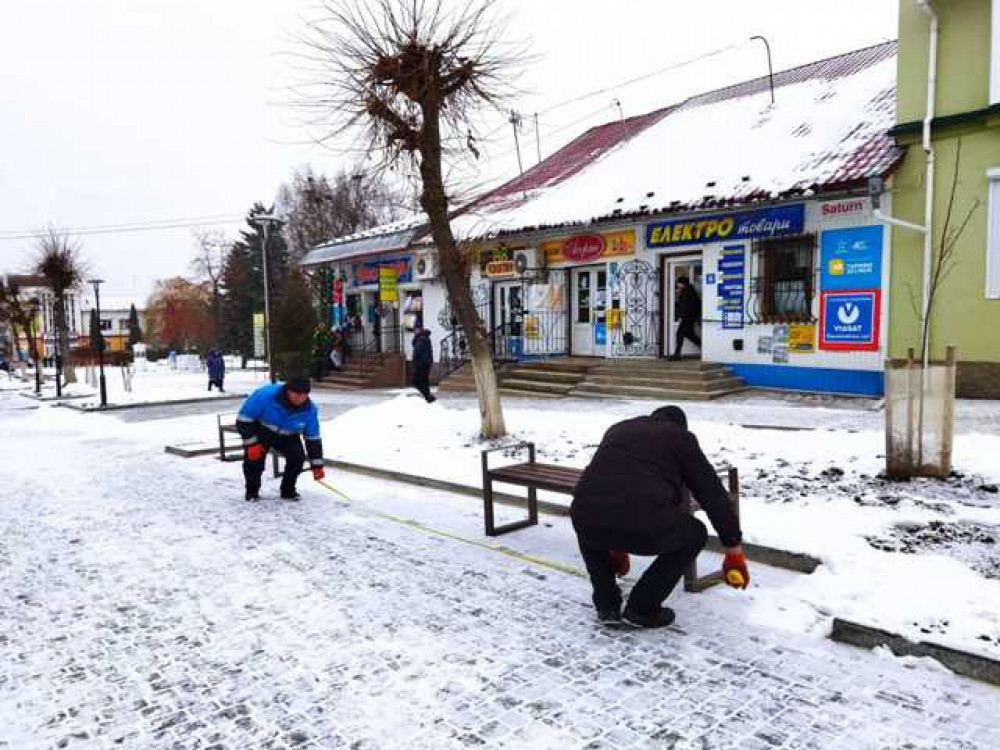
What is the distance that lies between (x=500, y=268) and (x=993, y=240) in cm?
1127

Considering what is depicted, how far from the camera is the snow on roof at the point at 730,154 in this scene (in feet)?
43.2

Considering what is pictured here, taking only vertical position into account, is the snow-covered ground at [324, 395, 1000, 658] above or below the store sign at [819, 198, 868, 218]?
below

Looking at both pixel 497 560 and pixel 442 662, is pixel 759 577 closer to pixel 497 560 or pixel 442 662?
pixel 497 560

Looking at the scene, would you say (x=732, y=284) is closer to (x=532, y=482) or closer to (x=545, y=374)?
(x=545, y=374)

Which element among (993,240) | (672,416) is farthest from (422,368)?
(672,416)

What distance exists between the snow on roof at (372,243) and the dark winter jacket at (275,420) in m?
14.8

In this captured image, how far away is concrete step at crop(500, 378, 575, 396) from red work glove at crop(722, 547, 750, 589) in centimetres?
1145

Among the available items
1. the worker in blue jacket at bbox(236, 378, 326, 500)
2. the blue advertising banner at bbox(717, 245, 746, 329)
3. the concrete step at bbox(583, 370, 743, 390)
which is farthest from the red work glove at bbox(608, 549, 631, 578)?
the blue advertising banner at bbox(717, 245, 746, 329)

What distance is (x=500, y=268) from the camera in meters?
19.5

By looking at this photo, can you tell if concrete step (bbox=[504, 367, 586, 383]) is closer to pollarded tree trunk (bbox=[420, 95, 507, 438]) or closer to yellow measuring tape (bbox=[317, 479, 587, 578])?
pollarded tree trunk (bbox=[420, 95, 507, 438])

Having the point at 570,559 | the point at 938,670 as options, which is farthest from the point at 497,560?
the point at 938,670

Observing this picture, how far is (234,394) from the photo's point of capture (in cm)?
2294

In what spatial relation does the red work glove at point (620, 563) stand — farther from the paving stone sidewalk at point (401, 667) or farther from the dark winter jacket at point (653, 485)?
the dark winter jacket at point (653, 485)

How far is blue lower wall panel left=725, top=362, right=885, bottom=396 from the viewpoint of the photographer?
1281 centimetres
